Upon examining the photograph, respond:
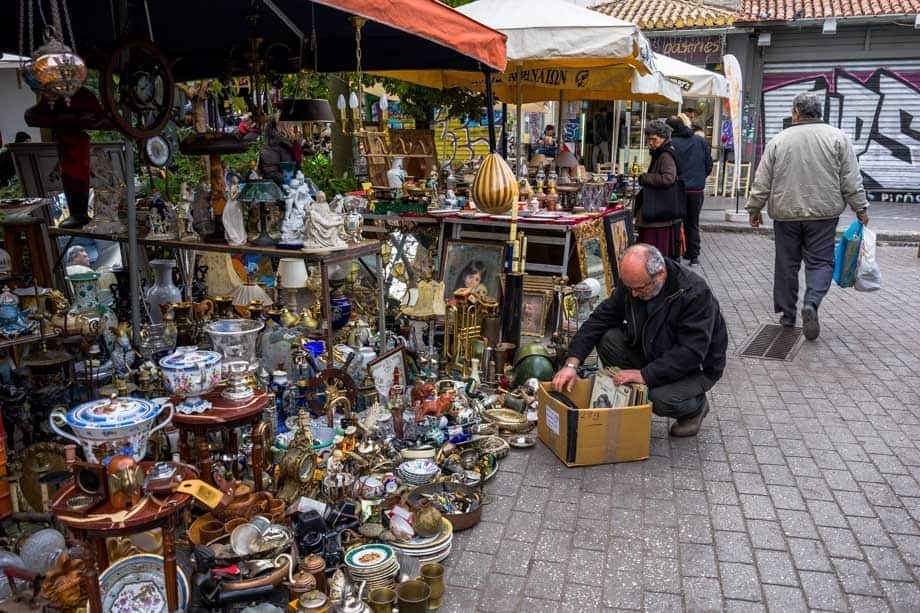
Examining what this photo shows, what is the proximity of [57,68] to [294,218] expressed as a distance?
1663 mm

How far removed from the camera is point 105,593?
8.13 ft

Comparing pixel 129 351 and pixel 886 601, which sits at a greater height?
pixel 129 351

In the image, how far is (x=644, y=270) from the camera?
396 centimetres

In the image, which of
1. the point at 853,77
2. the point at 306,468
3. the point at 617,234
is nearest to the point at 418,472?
the point at 306,468

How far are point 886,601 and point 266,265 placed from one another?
5.53 metres

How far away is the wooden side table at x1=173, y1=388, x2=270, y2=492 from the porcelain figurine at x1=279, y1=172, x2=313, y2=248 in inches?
52.1

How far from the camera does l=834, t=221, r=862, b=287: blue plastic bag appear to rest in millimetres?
6441

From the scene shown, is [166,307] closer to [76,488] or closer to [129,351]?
[129,351]

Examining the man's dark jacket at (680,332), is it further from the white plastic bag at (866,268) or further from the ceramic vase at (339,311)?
the white plastic bag at (866,268)

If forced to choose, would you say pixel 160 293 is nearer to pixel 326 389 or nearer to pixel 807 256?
pixel 326 389

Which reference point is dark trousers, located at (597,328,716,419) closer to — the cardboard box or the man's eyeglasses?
the cardboard box

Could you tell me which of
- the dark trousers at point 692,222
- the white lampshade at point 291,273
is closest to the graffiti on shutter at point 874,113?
the dark trousers at point 692,222

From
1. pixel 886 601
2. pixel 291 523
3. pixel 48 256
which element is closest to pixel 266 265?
pixel 48 256

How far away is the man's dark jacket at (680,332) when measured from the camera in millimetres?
4062
